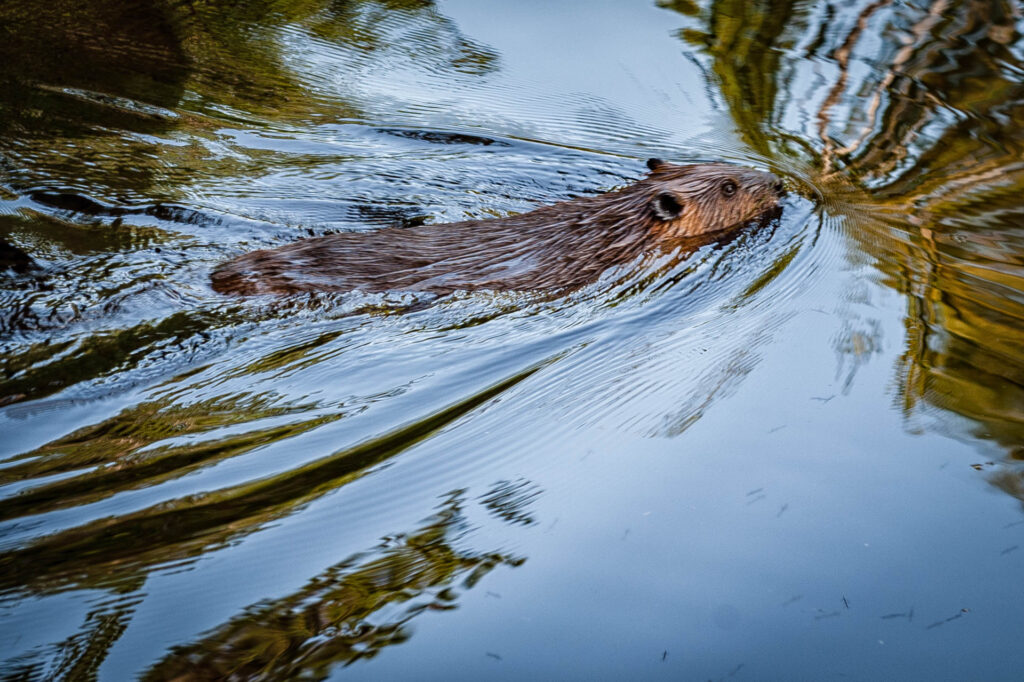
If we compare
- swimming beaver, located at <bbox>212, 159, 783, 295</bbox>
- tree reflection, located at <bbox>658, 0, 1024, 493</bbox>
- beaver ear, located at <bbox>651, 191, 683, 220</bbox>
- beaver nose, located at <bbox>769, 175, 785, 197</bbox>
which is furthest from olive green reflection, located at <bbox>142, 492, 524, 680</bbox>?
beaver nose, located at <bbox>769, 175, 785, 197</bbox>

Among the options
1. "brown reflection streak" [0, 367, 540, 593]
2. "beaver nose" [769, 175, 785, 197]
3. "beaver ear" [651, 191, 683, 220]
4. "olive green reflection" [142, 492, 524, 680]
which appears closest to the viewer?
"olive green reflection" [142, 492, 524, 680]

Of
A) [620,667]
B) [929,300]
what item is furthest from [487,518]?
[929,300]

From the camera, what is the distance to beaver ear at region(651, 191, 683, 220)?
4.30 meters

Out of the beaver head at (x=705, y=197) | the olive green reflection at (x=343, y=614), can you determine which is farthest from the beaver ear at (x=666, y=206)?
the olive green reflection at (x=343, y=614)

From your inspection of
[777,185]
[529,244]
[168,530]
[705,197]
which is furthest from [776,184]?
[168,530]

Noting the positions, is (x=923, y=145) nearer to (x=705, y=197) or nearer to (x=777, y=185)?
(x=777, y=185)

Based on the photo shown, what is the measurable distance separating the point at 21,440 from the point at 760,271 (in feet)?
9.97

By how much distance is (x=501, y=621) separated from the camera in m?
1.83

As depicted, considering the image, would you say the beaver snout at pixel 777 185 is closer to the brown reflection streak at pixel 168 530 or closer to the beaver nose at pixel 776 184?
the beaver nose at pixel 776 184

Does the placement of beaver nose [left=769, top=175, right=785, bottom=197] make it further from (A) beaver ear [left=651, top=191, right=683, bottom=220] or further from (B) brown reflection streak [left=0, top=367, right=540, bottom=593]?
(B) brown reflection streak [left=0, top=367, right=540, bottom=593]

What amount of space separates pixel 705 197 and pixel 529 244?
1041mm

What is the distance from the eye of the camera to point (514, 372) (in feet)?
10.2

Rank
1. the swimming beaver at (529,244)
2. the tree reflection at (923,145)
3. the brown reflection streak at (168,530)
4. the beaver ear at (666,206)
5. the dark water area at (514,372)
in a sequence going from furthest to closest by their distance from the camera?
the beaver ear at (666,206)
the swimming beaver at (529,244)
the tree reflection at (923,145)
the brown reflection streak at (168,530)
the dark water area at (514,372)

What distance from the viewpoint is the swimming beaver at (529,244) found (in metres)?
3.80
